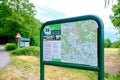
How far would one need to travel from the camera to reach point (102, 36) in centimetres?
330

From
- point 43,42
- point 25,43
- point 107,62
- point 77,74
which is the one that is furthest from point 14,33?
point 43,42

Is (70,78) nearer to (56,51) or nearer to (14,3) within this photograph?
(56,51)

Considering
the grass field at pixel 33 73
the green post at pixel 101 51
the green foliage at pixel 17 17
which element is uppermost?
the green foliage at pixel 17 17

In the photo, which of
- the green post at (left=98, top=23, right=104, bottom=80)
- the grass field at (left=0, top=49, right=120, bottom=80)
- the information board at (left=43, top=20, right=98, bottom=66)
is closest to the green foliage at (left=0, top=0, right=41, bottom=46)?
the grass field at (left=0, top=49, right=120, bottom=80)

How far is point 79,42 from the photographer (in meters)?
3.64

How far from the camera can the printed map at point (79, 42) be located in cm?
343

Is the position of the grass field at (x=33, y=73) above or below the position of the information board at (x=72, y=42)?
below

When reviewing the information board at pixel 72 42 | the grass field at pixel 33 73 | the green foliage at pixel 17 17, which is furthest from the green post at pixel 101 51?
the green foliage at pixel 17 17

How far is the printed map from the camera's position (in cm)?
343

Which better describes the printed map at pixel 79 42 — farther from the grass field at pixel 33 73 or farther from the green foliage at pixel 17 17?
the green foliage at pixel 17 17

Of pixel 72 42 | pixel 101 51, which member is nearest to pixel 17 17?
pixel 72 42

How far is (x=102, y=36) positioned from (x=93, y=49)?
24cm

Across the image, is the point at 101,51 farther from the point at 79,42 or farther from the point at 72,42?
the point at 72,42

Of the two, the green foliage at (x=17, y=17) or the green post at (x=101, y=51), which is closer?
the green post at (x=101, y=51)
